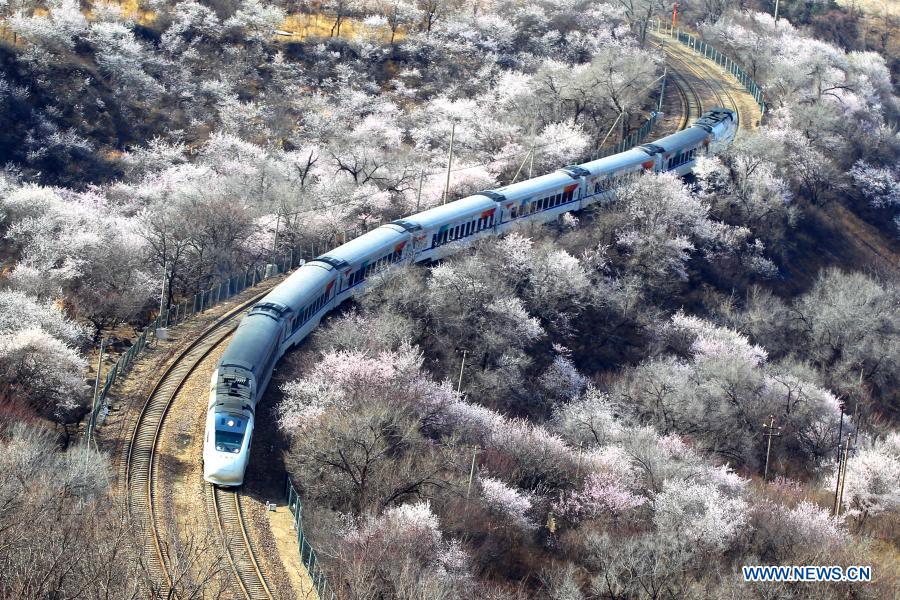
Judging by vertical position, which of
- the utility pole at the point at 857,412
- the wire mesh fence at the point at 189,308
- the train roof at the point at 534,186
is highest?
the train roof at the point at 534,186

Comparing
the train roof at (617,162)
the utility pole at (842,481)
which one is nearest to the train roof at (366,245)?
the train roof at (617,162)

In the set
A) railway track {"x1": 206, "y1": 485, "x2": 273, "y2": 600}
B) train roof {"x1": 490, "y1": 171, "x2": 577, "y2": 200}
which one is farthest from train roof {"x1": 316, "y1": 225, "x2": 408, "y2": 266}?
railway track {"x1": 206, "y1": 485, "x2": 273, "y2": 600}

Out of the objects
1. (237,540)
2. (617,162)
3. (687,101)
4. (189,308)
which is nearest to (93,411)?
(237,540)

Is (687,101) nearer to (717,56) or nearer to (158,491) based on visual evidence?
(717,56)

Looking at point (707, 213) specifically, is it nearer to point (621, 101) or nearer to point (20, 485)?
point (621, 101)

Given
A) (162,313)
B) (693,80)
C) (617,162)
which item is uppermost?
(617,162)

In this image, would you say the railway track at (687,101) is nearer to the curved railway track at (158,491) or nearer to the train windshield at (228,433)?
the curved railway track at (158,491)
